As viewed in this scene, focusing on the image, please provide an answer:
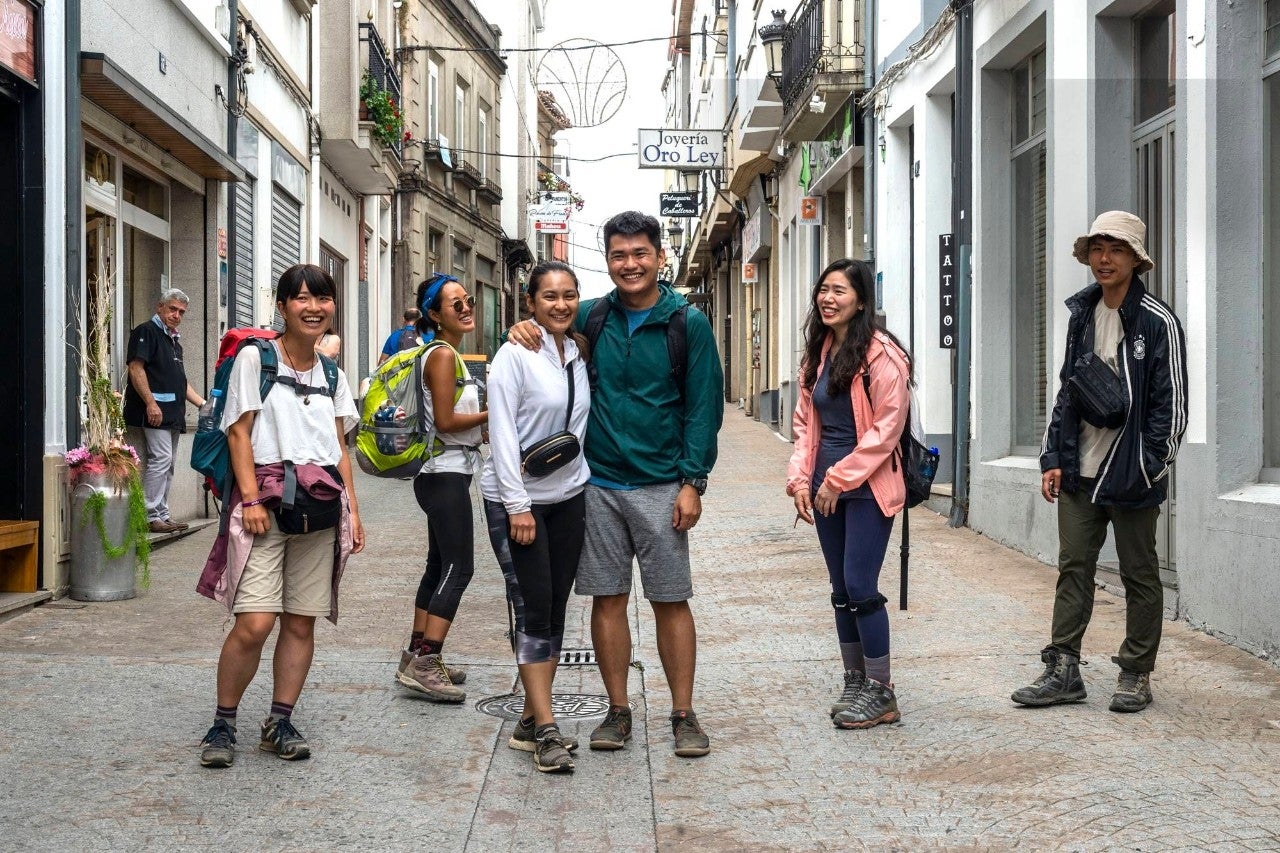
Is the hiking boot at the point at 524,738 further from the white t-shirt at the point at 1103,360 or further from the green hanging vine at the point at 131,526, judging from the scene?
the green hanging vine at the point at 131,526

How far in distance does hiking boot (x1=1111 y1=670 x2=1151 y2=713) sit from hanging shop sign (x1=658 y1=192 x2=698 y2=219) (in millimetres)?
27387

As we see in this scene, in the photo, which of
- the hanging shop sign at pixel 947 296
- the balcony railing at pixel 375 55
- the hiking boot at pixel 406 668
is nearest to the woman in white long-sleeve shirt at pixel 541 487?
the hiking boot at pixel 406 668

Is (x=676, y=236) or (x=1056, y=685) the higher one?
→ (x=676, y=236)

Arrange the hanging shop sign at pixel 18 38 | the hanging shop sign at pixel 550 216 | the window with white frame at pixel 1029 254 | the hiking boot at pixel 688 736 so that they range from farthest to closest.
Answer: the hanging shop sign at pixel 550 216, the window with white frame at pixel 1029 254, the hanging shop sign at pixel 18 38, the hiking boot at pixel 688 736

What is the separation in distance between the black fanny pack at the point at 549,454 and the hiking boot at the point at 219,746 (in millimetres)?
1360

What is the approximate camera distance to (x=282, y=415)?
500 centimetres

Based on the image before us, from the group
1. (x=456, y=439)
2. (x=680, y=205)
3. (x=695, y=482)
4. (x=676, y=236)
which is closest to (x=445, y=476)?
(x=456, y=439)

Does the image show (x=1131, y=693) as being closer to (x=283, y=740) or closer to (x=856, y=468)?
(x=856, y=468)

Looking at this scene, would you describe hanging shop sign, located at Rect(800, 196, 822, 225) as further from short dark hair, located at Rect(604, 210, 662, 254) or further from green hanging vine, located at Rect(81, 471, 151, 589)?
short dark hair, located at Rect(604, 210, 662, 254)

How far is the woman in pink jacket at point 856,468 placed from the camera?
17.7ft

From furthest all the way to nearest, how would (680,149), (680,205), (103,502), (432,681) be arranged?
(680,205) → (680,149) → (103,502) → (432,681)

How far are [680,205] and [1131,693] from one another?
28038mm

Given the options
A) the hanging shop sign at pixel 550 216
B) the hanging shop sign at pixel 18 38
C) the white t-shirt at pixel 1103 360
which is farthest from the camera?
the hanging shop sign at pixel 550 216

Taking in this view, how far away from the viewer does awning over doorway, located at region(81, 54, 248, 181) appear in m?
8.82
